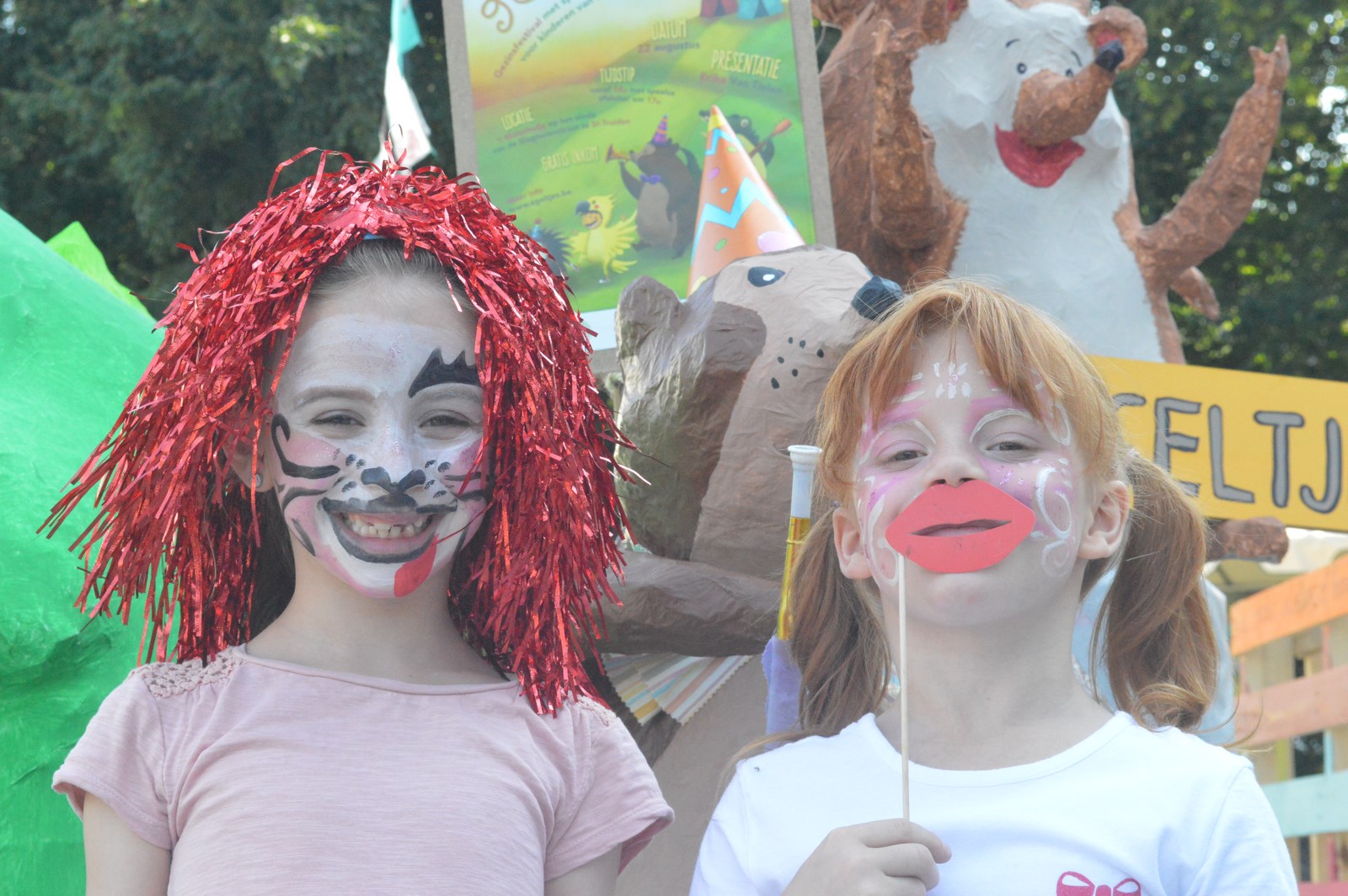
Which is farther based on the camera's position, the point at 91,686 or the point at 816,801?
the point at 91,686

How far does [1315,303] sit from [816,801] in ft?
24.1

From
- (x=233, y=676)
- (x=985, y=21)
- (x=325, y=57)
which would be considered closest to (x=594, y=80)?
(x=985, y=21)

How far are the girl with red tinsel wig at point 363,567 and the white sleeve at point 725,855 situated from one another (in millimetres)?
70

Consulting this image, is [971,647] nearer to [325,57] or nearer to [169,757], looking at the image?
[169,757]

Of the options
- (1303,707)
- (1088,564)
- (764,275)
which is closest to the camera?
(1088,564)

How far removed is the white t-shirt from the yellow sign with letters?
156 cm

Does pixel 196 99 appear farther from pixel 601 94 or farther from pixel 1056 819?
pixel 1056 819

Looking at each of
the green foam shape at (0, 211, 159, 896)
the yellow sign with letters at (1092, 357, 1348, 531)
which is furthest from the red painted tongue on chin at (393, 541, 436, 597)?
the yellow sign with letters at (1092, 357, 1348, 531)

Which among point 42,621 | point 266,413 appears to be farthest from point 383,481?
point 42,621

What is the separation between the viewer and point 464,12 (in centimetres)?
319

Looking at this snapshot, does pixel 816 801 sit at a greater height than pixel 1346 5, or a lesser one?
lesser

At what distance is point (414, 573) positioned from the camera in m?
1.46

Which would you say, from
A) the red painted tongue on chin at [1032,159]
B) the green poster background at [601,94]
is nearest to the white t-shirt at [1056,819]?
the green poster background at [601,94]

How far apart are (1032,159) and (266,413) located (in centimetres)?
231
